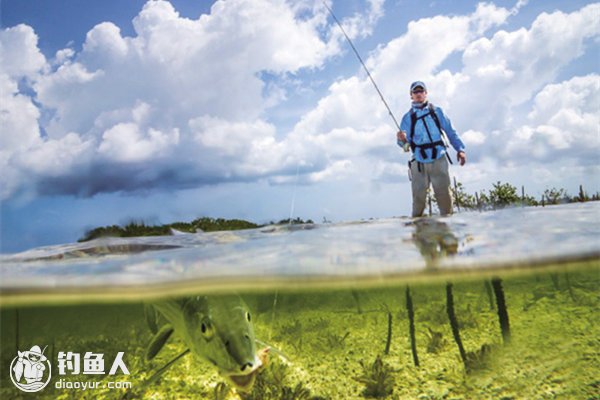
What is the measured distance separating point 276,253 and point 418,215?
11.9 feet

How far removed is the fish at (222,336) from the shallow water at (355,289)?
9.76ft

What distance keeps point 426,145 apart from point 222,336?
6862 millimetres

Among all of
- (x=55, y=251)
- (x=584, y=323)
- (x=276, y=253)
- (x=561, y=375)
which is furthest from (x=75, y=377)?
(x=584, y=323)

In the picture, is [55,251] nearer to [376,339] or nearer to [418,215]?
[376,339]

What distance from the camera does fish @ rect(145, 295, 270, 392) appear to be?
3578 mm

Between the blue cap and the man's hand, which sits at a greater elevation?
the blue cap

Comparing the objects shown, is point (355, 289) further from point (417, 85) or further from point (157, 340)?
point (157, 340)

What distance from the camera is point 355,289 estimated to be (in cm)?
1051

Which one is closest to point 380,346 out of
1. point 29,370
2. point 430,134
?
point 430,134

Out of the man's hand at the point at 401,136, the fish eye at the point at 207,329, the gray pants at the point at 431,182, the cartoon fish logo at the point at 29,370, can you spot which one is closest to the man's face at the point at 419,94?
the man's hand at the point at 401,136

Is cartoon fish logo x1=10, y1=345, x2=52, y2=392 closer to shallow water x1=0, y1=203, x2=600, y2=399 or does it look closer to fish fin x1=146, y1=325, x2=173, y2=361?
shallow water x1=0, y1=203, x2=600, y2=399

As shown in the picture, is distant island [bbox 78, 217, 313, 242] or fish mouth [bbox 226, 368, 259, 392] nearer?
fish mouth [bbox 226, 368, 259, 392]

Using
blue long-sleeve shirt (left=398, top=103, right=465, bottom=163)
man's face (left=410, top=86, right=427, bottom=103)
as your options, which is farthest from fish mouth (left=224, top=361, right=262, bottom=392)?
man's face (left=410, top=86, right=427, bottom=103)

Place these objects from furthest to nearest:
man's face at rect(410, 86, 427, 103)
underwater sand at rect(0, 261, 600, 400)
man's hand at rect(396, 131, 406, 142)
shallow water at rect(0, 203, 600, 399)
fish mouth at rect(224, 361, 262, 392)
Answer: man's face at rect(410, 86, 427, 103)
man's hand at rect(396, 131, 406, 142)
shallow water at rect(0, 203, 600, 399)
underwater sand at rect(0, 261, 600, 400)
fish mouth at rect(224, 361, 262, 392)
